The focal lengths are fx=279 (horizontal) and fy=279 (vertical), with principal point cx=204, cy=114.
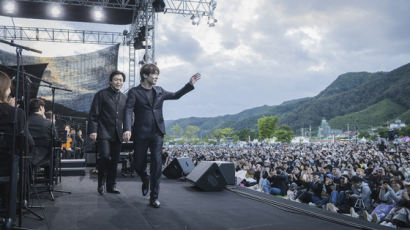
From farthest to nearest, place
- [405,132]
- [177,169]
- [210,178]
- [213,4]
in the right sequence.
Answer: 1. [405,132]
2. [213,4]
3. [177,169]
4. [210,178]

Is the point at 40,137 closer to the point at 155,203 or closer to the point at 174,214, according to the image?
the point at 155,203

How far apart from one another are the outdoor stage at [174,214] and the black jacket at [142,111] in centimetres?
81

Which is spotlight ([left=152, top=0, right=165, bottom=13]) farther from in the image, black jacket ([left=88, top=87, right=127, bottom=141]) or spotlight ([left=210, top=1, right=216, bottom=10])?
black jacket ([left=88, top=87, right=127, bottom=141])

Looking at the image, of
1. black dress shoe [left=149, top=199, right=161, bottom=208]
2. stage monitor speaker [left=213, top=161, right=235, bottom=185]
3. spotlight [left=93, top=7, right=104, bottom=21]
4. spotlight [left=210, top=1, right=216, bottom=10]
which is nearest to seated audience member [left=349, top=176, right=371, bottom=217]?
stage monitor speaker [left=213, top=161, right=235, bottom=185]

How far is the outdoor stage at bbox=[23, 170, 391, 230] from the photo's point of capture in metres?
2.33

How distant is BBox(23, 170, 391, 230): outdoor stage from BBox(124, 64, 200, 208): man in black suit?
0.38 meters

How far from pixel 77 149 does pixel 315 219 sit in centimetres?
1053

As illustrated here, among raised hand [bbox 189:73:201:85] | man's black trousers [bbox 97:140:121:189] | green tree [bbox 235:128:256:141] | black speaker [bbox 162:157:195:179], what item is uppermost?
raised hand [bbox 189:73:201:85]

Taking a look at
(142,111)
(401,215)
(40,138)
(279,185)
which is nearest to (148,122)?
(142,111)

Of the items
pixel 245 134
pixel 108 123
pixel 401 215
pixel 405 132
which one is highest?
pixel 108 123

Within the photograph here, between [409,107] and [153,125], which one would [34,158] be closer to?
[153,125]

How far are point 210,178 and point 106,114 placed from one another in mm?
1747

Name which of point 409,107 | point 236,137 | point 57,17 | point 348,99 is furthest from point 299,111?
point 57,17

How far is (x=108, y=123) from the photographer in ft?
11.5
